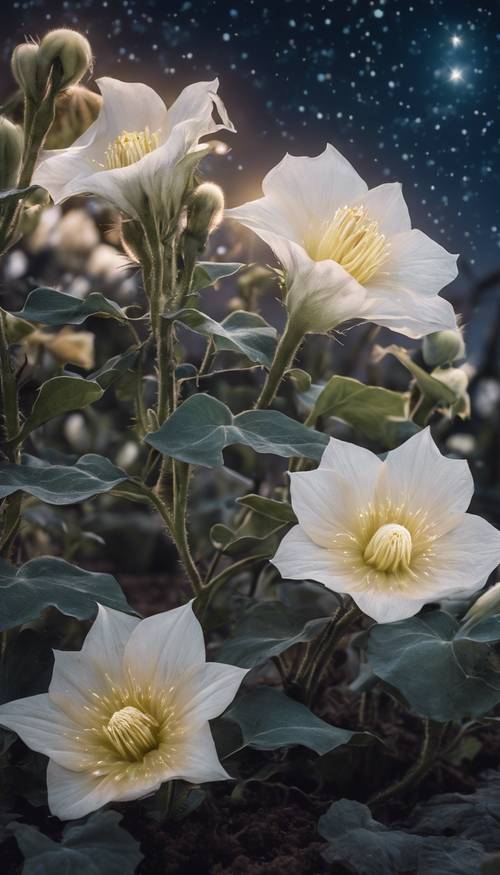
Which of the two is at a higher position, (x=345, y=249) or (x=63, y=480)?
(x=345, y=249)

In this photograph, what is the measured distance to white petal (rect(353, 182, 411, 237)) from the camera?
25.2 inches

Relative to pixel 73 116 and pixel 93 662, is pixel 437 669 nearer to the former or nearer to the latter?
pixel 93 662

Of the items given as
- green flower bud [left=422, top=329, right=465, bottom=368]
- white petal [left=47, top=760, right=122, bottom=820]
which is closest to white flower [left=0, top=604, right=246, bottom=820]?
white petal [left=47, top=760, right=122, bottom=820]

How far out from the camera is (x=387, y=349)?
0.76 m

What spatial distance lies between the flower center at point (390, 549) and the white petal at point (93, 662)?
0.47 feet

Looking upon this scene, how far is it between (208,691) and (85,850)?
0.10 meters

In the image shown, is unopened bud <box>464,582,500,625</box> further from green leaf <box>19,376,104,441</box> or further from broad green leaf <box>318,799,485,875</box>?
green leaf <box>19,376,104,441</box>

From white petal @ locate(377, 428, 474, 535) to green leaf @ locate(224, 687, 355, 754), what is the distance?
0.13m

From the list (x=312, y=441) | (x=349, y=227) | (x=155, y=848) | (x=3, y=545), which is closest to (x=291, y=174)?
(x=349, y=227)

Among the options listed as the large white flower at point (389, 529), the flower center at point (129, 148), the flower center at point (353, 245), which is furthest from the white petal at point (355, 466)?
the flower center at point (129, 148)

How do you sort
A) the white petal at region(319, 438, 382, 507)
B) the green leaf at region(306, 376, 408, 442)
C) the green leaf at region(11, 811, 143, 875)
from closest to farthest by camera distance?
the green leaf at region(11, 811, 143, 875), the white petal at region(319, 438, 382, 507), the green leaf at region(306, 376, 408, 442)

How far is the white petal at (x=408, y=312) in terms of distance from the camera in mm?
590

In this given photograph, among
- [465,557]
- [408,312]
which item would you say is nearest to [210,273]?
[408,312]

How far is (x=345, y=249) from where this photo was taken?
62 cm
